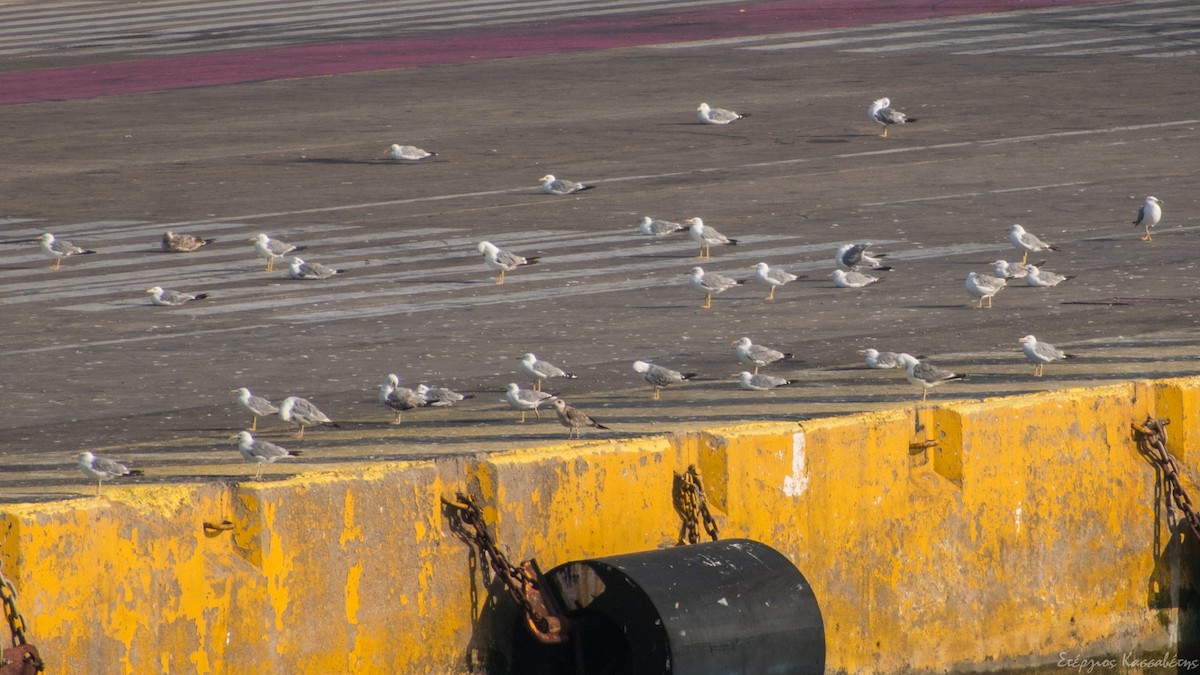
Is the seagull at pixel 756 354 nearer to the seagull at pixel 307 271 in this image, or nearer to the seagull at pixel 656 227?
the seagull at pixel 307 271

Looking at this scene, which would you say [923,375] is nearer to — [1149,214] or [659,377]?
[659,377]

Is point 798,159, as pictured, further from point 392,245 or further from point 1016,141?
point 392,245

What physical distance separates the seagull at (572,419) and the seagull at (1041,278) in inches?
232

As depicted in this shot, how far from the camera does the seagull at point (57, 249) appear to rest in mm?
19641

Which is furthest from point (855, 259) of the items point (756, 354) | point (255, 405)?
point (255, 405)

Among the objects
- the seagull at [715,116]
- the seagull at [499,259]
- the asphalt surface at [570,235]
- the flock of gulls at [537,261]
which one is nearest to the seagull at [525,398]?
the flock of gulls at [537,261]

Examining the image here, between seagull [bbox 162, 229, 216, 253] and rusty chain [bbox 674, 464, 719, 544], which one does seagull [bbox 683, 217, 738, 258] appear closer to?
seagull [bbox 162, 229, 216, 253]

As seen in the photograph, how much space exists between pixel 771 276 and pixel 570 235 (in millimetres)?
3956

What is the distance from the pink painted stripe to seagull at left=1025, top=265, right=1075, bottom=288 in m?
19.3

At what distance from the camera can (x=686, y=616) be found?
875cm

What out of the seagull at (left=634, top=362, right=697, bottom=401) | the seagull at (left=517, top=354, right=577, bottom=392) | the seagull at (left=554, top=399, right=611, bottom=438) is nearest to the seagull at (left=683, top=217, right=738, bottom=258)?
the seagull at (left=517, top=354, right=577, bottom=392)

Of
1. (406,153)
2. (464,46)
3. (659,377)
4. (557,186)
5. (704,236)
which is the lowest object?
(464,46)

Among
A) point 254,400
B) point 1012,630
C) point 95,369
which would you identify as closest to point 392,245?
point 95,369

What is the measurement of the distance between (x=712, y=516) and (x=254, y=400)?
397 centimetres
